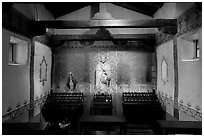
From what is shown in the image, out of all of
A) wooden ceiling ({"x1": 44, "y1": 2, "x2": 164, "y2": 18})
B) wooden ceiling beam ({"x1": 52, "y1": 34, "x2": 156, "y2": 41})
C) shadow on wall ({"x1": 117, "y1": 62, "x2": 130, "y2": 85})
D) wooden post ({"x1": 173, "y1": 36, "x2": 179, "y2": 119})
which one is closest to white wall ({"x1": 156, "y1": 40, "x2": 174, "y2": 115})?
wooden post ({"x1": 173, "y1": 36, "x2": 179, "y2": 119})

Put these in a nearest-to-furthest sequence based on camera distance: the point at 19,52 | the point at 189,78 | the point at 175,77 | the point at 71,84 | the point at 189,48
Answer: the point at 189,78 < the point at 189,48 < the point at 19,52 < the point at 175,77 < the point at 71,84

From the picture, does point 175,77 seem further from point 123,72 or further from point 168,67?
point 123,72

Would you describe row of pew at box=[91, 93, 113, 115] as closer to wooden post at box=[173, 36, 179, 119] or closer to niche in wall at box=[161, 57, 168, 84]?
niche in wall at box=[161, 57, 168, 84]

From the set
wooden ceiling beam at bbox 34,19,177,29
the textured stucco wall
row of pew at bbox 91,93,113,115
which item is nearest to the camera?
wooden ceiling beam at bbox 34,19,177,29

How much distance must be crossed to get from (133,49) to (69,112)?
13.6 feet

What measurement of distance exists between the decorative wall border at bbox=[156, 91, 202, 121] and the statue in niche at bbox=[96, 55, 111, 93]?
2.38 m

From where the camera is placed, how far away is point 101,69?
400 inches

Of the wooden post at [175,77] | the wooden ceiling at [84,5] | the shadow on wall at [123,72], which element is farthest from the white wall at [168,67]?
the wooden ceiling at [84,5]

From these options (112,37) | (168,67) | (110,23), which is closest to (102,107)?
(112,37)

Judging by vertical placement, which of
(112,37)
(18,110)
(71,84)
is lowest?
(18,110)

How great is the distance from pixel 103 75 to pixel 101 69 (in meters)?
0.30

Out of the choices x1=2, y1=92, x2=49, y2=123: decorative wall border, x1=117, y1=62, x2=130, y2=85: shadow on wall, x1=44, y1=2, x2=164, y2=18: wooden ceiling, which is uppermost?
x1=44, y1=2, x2=164, y2=18: wooden ceiling

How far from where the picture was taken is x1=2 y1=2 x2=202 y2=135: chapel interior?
5566 mm

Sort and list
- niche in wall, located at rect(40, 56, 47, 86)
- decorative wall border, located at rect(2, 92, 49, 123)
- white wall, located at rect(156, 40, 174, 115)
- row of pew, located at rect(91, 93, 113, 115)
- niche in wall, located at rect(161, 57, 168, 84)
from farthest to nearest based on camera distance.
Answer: row of pew, located at rect(91, 93, 113, 115)
niche in wall, located at rect(40, 56, 47, 86)
niche in wall, located at rect(161, 57, 168, 84)
white wall, located at rect(156, 40, 174, 115)
decorative wall border, located at rect(2, 92, 49, 123)
